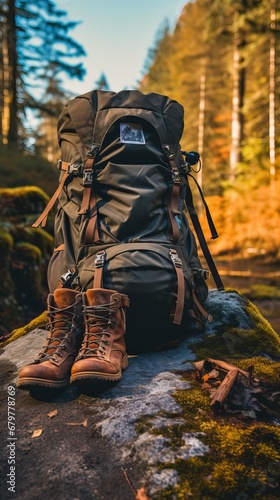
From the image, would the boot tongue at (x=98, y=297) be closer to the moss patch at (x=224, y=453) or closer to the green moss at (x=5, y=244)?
the moss patch at (x=224, y=453)

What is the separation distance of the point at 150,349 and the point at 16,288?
9.72ft

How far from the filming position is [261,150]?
18.3m

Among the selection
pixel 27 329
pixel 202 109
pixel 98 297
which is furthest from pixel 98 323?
pixel 202 109

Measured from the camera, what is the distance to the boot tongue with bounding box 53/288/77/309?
2305 millimetres

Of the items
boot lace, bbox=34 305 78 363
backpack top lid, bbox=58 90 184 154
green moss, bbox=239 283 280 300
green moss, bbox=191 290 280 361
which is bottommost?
green moss, bbox=239 283 280 300

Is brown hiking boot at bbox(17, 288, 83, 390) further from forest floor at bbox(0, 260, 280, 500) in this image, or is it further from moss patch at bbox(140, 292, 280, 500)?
moss patch at bbox(140, 292, 280, 500)

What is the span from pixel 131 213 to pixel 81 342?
2.86ft

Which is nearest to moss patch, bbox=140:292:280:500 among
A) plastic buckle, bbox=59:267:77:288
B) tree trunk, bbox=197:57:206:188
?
plastic buckle, bbox=59:267:77:288

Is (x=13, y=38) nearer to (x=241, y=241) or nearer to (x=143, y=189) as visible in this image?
(x=241, y=241)

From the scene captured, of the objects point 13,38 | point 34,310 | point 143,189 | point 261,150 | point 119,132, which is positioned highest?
point 13,38

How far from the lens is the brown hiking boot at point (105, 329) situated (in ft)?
6.74

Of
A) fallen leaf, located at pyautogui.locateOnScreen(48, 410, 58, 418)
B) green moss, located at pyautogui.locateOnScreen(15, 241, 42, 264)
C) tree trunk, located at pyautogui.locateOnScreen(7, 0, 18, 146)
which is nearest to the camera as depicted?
fallen leaf, located at pyautogui.locateOnScreen(48, 410, 58, 418)

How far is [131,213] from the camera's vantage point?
8.38 feet

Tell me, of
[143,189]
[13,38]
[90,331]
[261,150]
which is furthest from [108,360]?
[261,150]
